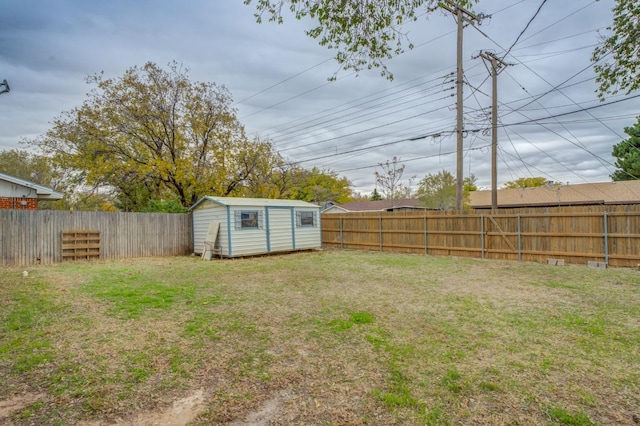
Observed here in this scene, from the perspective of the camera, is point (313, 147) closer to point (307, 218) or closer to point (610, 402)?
point (307, 218)

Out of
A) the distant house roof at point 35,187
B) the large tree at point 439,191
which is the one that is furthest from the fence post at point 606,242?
the large tree at point 439,191

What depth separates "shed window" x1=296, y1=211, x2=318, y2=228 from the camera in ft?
43.9

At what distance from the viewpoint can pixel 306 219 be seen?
539 inches

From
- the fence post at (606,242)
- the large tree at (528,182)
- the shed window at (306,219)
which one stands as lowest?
the fence post at (606,242)

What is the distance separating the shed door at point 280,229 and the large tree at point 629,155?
57.8ft

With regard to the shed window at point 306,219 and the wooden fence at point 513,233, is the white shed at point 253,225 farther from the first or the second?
the wooden fence at point 513,233

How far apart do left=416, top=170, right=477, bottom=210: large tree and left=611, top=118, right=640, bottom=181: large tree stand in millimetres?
10023

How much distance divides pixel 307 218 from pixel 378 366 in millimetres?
10931

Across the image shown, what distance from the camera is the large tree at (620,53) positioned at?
16.3 feet

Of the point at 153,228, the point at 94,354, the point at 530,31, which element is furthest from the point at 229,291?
the point at 530,31

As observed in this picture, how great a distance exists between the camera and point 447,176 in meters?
29.5

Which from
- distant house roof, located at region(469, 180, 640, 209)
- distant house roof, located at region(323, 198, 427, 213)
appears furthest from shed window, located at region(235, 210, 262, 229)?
distant house roof, located at region(469, 180, 640, 209)

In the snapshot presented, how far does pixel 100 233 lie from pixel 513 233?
42.9 ft

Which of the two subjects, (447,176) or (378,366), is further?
(447,176)
